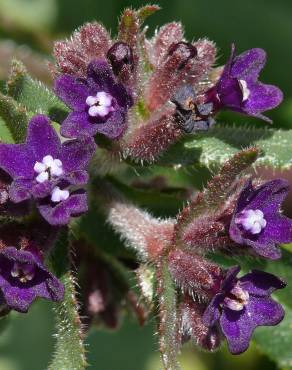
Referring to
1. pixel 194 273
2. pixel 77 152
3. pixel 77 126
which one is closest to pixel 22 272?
pixel 77 152

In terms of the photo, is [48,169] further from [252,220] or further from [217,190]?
[252,220]

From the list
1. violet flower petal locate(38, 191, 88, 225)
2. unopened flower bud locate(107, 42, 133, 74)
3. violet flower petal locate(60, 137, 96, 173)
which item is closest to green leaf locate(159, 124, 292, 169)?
unopened flower bud locate(107, 42, 133, 74)

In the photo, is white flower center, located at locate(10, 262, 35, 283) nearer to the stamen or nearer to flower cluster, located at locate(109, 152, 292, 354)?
flower cluster, located at locate(109, 152, 292, 354)

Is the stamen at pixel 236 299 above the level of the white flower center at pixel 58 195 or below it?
below

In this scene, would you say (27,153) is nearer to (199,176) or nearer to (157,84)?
(157,84)

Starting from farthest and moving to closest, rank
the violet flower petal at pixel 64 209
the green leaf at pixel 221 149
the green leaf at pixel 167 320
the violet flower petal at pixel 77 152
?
the green leaf at pixel 221 149, the green leaf at pixel 167 320, the violet flower petal at pixel 77 152, the violet flower petal at pixel 64 209

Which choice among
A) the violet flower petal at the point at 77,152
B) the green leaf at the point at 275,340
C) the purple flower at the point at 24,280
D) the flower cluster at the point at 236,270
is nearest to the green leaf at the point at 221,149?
the flower cluster at the point at 236,270

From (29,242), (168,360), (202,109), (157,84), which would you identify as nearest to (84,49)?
(157,84)

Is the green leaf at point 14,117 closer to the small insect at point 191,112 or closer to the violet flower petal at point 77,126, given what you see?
the violet flower petal at point 77,126
